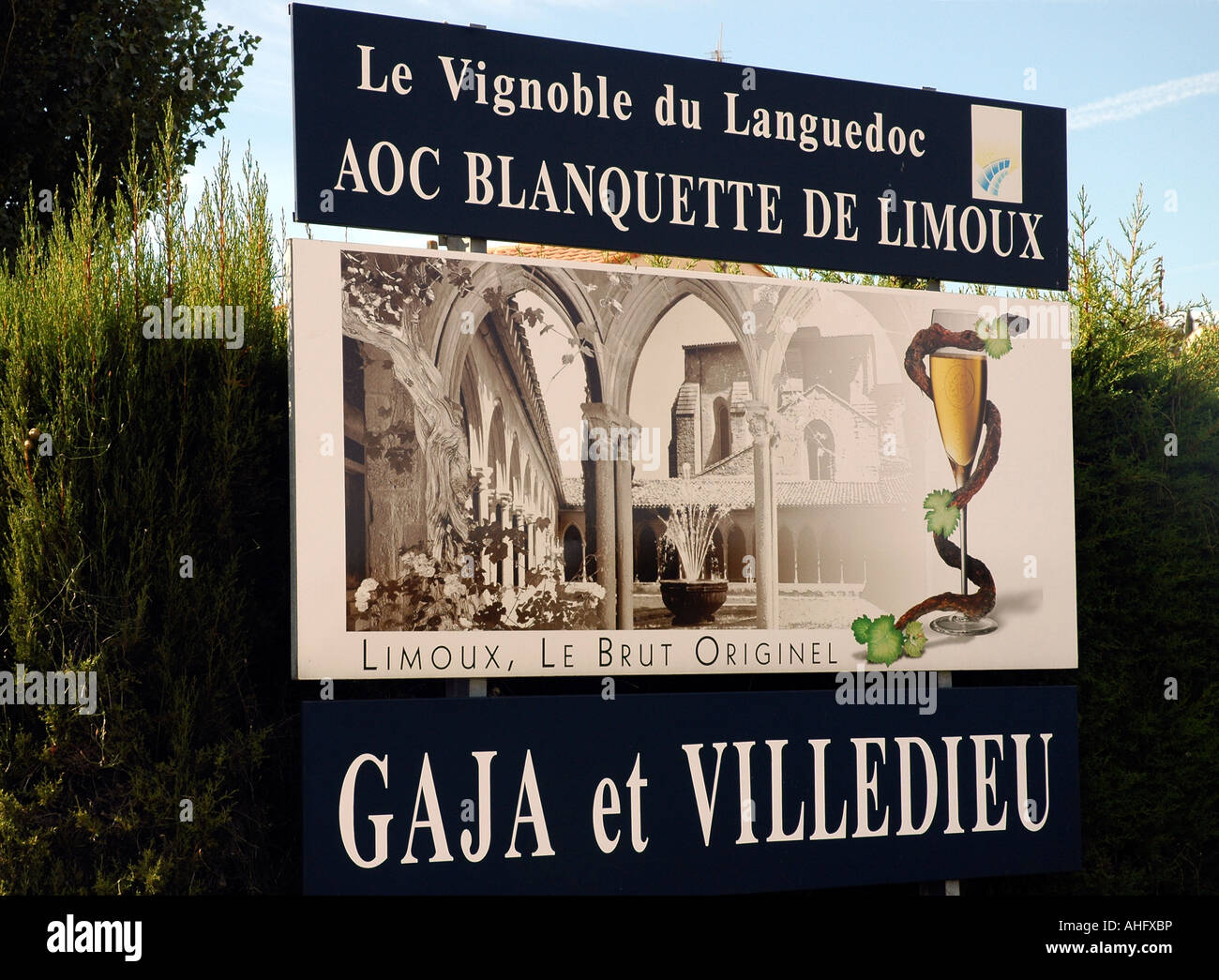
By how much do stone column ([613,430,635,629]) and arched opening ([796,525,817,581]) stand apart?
93 cm

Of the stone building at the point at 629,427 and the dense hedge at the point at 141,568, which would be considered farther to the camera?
the stone building at the point at 629,427

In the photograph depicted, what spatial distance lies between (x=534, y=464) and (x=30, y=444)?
2277 mm

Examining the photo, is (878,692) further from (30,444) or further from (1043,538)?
(30,444)

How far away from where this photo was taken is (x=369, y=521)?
5.46 meters

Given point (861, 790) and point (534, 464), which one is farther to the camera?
point (861, 790)

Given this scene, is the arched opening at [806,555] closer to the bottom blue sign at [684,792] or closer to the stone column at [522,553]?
the bottom blue sign at [684,792]

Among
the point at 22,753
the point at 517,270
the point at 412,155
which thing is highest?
the point at 412,155

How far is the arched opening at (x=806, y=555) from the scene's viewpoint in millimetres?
6184

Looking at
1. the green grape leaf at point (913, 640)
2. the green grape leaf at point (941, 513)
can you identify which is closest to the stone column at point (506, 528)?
the green grape leaf at point (913, 640)

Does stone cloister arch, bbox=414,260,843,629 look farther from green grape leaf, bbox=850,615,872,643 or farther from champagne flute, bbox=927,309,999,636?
champagne flute, bbox=927,309,999,636

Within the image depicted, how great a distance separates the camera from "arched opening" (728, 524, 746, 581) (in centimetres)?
605

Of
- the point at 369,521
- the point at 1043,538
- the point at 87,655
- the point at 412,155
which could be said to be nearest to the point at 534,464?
the point at 369,521

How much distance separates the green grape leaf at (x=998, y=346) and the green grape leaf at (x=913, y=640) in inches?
64.0

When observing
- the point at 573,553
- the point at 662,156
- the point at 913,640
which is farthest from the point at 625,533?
the point at 662,156
